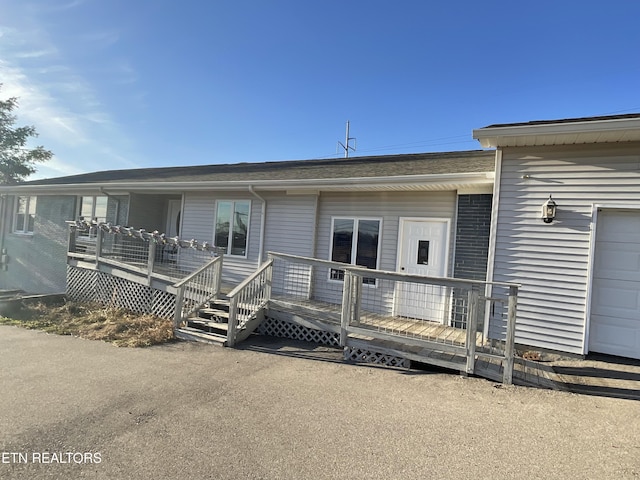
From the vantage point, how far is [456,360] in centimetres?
467

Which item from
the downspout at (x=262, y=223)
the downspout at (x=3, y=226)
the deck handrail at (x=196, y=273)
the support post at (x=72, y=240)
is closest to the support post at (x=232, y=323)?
the deck handrail at (x=196, y=273)

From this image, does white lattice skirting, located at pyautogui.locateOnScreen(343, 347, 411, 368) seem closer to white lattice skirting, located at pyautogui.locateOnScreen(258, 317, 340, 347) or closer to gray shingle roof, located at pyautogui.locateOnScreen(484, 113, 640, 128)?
white lattice skirting, located at pyautogui.locateOnScreen(258, 317, 340, 347)

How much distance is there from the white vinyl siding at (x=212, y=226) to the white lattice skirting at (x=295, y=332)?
249cm

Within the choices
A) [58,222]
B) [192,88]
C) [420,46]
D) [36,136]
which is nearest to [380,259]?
[192,88]

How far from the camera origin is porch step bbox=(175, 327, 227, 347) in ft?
19.4

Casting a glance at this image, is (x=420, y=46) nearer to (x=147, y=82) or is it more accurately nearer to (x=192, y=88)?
(x=192, y=88)

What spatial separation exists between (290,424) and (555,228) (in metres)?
4.79

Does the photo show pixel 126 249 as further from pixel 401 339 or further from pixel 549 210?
pixel 549 210

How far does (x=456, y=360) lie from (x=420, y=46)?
1298 centimetres

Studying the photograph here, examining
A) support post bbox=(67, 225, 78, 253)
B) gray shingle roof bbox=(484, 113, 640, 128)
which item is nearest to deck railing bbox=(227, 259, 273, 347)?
gray shingle roof bbox=(484, 113, 640, 128)

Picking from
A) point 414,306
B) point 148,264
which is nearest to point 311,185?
point 414,306

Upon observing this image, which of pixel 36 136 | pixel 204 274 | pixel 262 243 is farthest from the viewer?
pixel 36 136

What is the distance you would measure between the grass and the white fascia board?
645cm

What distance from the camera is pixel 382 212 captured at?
24.3 feet
